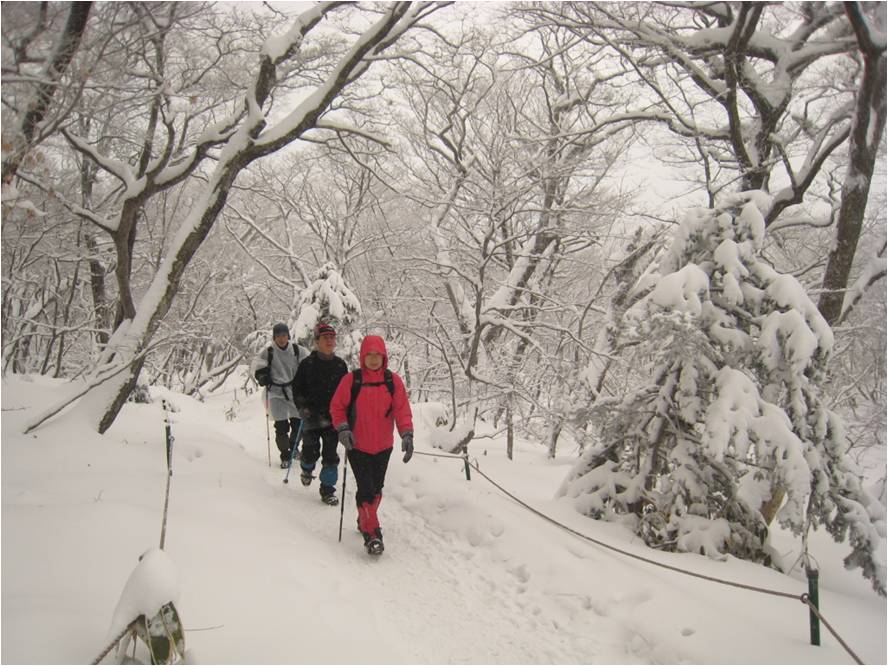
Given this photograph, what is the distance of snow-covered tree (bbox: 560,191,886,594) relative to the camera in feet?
13.1

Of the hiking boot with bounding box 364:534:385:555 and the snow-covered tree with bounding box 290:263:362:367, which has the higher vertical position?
the snow-covered tree with bounding box 290:263:362:367

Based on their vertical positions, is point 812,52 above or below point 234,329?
above

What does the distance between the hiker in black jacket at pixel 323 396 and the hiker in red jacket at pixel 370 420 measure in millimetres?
988

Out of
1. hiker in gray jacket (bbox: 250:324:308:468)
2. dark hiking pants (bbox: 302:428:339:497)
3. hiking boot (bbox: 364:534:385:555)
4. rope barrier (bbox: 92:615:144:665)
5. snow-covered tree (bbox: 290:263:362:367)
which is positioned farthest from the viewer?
snow-covered tree (bbox: 290:263:362:367)

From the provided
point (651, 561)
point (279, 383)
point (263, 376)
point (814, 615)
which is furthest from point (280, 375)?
point (814, 615)

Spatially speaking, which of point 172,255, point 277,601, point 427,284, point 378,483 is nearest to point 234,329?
point 427,284

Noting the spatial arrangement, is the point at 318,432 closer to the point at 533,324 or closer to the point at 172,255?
the point at 172,255

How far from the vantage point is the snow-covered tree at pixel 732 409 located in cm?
400

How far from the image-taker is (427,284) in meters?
12.9

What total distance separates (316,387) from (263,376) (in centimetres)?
104

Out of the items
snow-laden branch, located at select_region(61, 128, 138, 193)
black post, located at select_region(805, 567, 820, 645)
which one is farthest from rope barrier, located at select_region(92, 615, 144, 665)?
snow-laden branch, located at select_region(61, 128, 138, 193)

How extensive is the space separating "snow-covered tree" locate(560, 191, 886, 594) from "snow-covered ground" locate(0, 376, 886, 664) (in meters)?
0.38

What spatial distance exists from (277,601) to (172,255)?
4.48 m

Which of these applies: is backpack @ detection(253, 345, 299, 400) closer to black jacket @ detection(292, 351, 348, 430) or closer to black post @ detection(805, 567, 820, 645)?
black jacket @ detection(292, 351, 348, 430)
